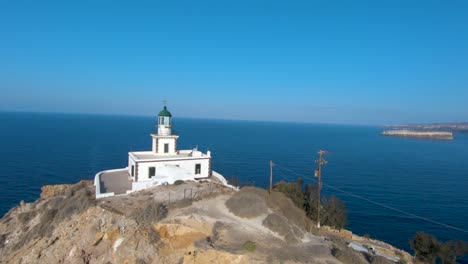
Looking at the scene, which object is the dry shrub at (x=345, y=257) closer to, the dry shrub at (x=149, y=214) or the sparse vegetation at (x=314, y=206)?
the dry shrub at (x=149, y=214)

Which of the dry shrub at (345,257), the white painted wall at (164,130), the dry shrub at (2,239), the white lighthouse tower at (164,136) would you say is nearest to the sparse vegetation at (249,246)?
the dry shrub at (345,257)

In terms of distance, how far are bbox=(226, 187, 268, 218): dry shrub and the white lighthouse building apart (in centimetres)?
806

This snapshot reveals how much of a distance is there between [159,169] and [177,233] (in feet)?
40.4

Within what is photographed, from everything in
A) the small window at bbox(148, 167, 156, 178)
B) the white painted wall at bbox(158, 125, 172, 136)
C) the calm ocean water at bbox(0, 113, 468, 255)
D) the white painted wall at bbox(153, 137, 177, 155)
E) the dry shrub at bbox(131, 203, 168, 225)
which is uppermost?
the white painted wall at bbox(158, 125, 172, 136)

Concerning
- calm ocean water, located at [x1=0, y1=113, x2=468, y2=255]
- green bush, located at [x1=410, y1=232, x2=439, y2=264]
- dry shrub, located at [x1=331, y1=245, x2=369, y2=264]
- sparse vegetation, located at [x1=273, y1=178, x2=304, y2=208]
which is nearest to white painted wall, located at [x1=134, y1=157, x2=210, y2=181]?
sparse vegetation, located at [x1=273, y1=178, x2=304, y2=208]

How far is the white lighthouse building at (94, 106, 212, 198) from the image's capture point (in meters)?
26.2

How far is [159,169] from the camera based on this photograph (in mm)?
28391

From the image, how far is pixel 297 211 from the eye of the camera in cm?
2353

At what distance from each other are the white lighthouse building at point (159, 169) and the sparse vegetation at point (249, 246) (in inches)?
509

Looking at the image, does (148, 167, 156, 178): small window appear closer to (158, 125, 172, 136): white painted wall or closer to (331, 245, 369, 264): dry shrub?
(158, 125, 172, 136): white painted wall

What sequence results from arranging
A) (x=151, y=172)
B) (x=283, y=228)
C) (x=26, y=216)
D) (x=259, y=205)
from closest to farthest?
(x=283, y=228)
(x=259, y=205)
(x=26, y=216)
(x=151, y=172)

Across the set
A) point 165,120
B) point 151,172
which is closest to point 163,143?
point 165,120

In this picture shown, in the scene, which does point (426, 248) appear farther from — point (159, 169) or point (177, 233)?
point (159, 169)

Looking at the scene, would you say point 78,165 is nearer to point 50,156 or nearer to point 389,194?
point 50,156
